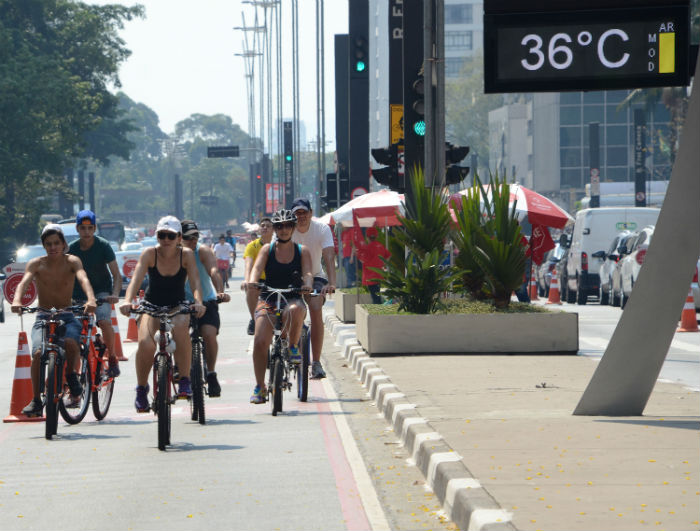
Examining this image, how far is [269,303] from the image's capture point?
491 inches

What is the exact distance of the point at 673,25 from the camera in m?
10.6

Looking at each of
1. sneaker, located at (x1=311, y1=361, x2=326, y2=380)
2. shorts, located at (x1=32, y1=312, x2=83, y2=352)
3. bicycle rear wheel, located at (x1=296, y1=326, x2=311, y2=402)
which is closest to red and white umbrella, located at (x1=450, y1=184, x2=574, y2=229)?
sneaker, located at (x1=311, y1=361, x2=326, y2=380)

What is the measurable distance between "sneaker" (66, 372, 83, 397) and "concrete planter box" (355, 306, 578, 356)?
566 centimetres

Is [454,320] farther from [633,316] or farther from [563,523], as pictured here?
[563,523]

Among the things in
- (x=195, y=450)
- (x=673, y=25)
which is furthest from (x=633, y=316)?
(x=195, y=450)

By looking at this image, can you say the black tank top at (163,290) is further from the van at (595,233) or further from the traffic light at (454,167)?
the van at (595,233)

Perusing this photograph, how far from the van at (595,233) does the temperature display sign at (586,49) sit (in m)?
22.5

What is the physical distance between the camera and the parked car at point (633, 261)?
27.3 meters

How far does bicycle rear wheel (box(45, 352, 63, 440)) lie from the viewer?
1095cm

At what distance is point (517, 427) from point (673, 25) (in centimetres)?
319

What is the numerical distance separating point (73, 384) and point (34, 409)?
459 millimetres

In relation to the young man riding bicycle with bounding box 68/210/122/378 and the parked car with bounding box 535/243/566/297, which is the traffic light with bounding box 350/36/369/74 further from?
the young man riding bicycle with bounding box 68/210/122/378

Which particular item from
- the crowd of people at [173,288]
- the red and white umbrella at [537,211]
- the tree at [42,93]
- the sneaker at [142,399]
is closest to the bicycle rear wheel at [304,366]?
the crowd of people at [173,288]

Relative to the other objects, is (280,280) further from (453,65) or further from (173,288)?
(453,65)
